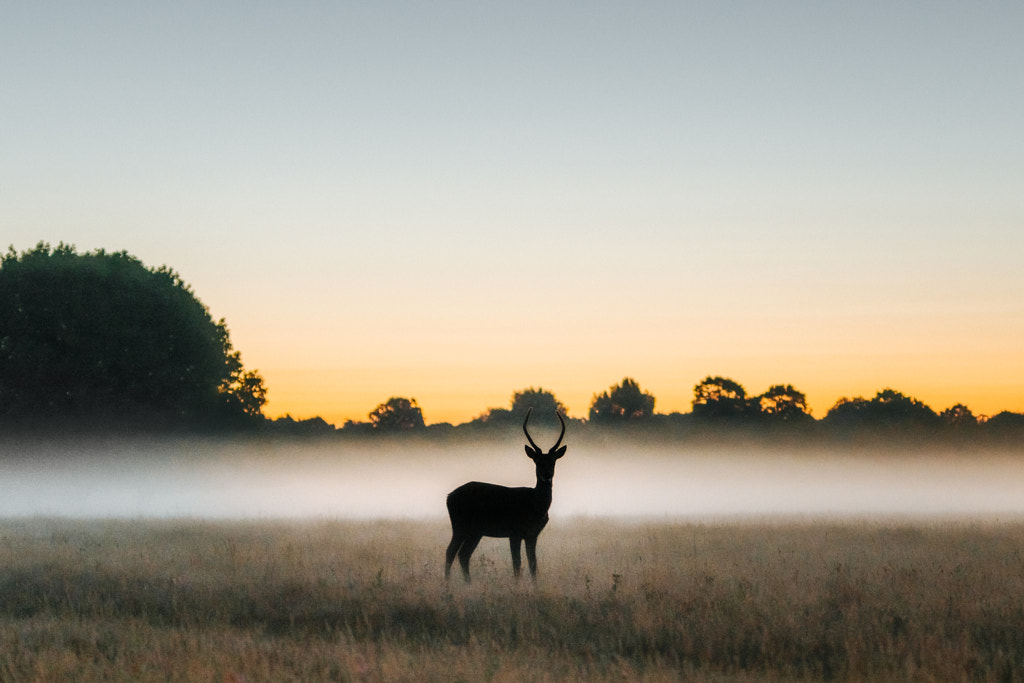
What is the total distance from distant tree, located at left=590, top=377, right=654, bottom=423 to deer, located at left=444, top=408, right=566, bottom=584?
287ft

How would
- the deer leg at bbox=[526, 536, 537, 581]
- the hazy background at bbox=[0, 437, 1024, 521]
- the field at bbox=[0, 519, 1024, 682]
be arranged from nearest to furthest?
the field at bbox=[0, 519, 1024, 682] < the deer leg at bbox=[526, 536, 537, 581] < the hazy background at bbox=[0, 437, 1024, 521]

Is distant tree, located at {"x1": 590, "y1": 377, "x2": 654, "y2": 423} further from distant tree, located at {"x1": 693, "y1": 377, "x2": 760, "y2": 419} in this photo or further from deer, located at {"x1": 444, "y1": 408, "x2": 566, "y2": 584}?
deer, located at {"x1": 444, "y1": 408, "x2": 566, "y2": 584}

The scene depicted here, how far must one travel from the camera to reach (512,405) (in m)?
96.8

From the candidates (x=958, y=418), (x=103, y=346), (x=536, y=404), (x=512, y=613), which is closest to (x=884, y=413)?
(x=958, y=418)

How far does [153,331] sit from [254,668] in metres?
37.8

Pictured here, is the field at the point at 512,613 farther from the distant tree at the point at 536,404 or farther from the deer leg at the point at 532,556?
the distant tree at the point at 536,404

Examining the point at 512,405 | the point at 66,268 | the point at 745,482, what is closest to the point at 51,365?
the point at 66,268

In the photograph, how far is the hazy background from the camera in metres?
41.3

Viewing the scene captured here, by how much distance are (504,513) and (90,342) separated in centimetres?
3382

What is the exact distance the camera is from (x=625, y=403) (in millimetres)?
106812

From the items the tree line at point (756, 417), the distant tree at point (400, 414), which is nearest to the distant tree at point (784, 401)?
the tree line at point (756, 417)

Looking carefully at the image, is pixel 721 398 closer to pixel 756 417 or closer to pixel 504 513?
pixel 756 417

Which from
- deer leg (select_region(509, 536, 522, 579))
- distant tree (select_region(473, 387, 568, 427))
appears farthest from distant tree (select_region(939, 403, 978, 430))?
deer leg (select_region(509, 536, 522, 579))

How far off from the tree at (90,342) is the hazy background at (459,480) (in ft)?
6.43
